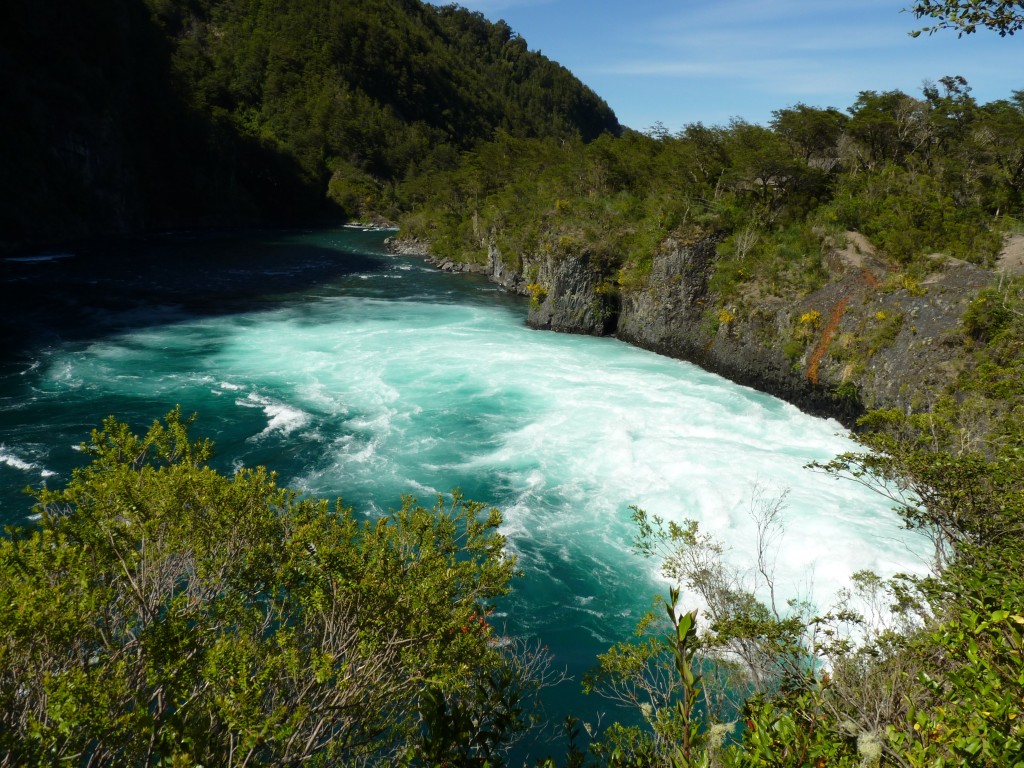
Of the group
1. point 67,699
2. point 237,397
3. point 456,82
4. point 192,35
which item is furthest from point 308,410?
point 456,82

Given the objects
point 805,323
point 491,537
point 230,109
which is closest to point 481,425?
point 491,537

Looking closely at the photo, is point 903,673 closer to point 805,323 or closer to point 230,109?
point 805,323

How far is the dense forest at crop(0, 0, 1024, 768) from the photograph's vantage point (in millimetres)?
5293

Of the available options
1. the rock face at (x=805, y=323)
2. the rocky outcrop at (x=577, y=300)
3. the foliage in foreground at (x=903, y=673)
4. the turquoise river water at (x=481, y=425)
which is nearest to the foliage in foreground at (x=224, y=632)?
the foliage in foreground at (x=903, y=673)

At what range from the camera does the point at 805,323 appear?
2784 centimetres

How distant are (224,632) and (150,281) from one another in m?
53.6

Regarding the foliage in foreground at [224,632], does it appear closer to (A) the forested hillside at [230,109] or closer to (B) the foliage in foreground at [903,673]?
(B) the foliage in foreground at [903,673]

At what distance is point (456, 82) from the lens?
528 ft

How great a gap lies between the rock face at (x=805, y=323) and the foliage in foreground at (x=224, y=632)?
21.5 m

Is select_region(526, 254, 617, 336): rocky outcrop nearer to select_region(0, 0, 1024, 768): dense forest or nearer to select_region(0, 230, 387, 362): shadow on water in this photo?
select_region(0, 0, 1024, 768): dense forest

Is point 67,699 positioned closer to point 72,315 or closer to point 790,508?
point 790,508

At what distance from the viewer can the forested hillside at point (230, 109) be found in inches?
2576

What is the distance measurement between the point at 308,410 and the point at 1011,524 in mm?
24357

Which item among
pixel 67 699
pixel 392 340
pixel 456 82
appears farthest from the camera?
pixel 456 82
